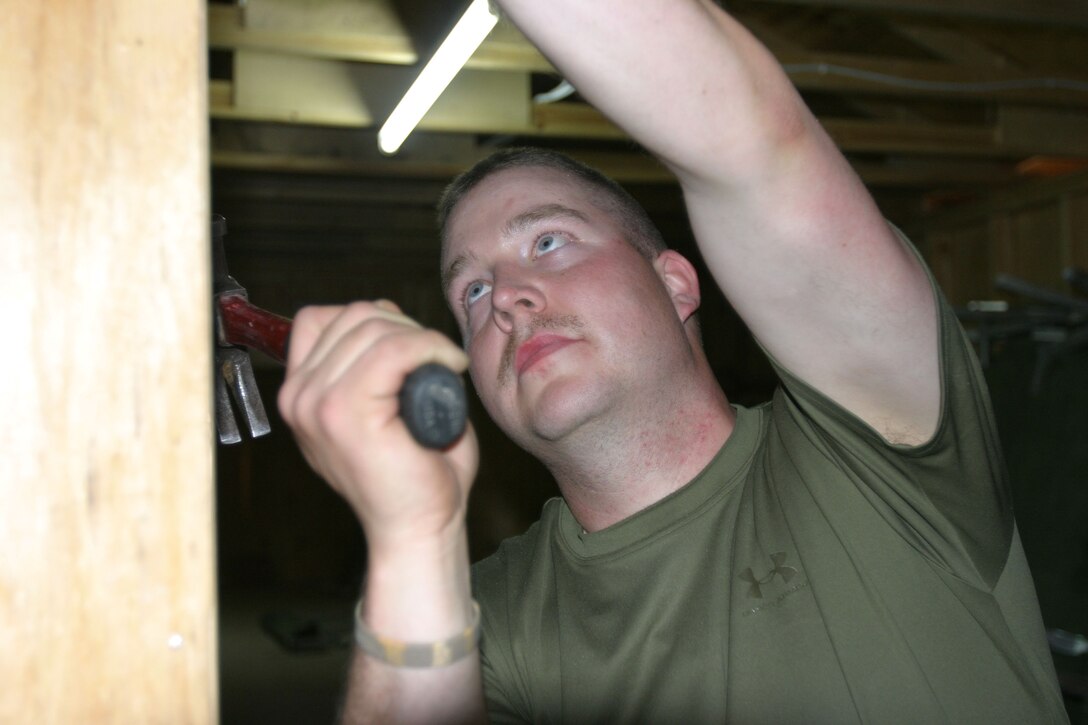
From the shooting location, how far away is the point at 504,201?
67.5 inches

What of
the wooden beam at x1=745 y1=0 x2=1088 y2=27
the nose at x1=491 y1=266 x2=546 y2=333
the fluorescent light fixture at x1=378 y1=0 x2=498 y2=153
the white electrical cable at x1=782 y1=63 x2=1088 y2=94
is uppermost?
the wooden beam at x1=745 y1=0 x2=1088 y2=27

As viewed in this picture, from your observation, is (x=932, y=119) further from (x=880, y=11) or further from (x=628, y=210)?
(x=628, y=210)

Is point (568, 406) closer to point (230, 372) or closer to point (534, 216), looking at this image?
point (534, 216)

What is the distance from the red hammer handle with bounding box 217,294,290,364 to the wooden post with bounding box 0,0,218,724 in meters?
0.25

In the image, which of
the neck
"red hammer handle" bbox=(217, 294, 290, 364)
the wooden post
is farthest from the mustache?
the wooden post

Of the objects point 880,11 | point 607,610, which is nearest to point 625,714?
point 607,610

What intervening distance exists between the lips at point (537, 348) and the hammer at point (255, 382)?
0.51 m

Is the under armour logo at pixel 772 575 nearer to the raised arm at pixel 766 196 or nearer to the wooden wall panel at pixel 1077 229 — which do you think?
the raised arm at pixel 766 196

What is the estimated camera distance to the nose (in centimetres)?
154

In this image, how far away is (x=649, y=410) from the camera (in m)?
1.54

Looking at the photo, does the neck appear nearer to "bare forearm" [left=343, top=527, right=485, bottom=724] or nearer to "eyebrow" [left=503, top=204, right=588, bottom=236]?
"eyebrow" [left=503, top=204, right=588, bottom=236]

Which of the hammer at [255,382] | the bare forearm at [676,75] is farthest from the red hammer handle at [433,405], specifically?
the bare forearm at [676,75]

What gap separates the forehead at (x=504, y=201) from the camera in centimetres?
169

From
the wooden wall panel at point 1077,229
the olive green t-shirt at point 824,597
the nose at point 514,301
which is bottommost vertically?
the olive green t-shirt at point 824,597
